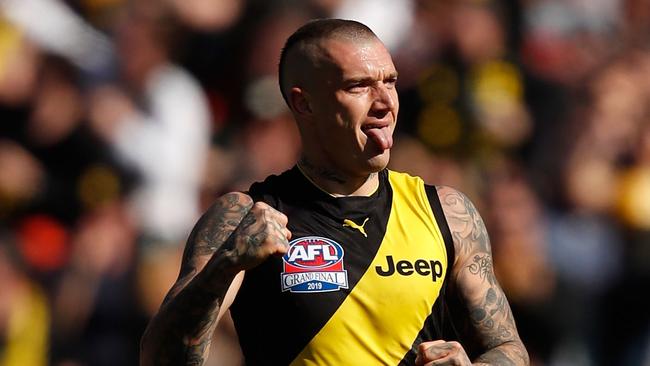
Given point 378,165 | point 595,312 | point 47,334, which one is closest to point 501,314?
point 378,165

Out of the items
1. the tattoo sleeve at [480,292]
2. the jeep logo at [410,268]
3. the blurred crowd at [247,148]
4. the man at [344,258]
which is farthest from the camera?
the blurred crowd at [247,148]

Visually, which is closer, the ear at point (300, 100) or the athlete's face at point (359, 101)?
the athlete's face at point (359, 101)

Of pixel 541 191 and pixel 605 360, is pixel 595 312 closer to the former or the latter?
pixel 605 360

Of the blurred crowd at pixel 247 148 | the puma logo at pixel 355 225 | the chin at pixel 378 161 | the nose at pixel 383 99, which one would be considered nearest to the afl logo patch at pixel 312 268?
the puma logo at pixel 355 225

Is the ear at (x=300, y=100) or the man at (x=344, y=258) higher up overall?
the ear at (x=300, y=100)

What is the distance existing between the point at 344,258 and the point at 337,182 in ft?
1.24

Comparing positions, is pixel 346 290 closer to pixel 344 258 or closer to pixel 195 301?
pixel 344 258

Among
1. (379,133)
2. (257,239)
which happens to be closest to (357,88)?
(379,133)

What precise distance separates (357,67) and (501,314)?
1.15 m

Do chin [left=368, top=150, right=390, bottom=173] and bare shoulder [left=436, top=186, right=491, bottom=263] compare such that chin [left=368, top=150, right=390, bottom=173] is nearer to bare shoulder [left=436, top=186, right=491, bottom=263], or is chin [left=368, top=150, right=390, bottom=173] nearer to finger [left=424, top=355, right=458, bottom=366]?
bare shoulder [left=436, top=186, right=491, bottom=263]

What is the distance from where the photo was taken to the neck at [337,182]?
520 cm

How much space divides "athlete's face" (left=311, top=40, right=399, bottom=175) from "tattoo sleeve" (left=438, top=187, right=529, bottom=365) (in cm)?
42

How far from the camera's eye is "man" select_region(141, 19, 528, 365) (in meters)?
4.86

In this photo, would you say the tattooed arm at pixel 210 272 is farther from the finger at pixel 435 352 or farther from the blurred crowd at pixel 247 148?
the blurred crowd at pixel 247 148
